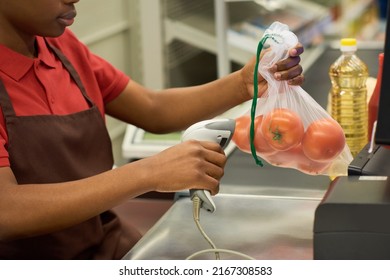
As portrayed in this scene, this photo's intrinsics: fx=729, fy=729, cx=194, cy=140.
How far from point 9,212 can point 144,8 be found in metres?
2.87

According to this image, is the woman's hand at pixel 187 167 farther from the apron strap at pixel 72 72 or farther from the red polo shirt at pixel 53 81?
the apron strap at pixel 72 72

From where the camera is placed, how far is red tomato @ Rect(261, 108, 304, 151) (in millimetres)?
1496

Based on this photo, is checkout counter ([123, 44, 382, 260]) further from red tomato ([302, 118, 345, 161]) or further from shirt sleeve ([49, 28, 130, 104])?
shirt sleeve ([49, 28, 130, 104])

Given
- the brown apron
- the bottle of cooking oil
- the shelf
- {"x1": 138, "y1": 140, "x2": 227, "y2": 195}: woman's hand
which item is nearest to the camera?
{"x1": 138, "y1": 140, "x2": 227, "y2": 195}: woman's hand

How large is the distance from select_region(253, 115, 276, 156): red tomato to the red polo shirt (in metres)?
0.50

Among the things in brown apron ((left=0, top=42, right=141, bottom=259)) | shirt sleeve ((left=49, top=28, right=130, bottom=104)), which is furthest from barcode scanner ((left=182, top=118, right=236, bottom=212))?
shirt sleeve ((left=49, top=28, right=130, bottom=104))

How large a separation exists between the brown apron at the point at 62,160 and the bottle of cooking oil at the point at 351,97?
60 cm

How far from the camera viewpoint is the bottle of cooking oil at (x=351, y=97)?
5.75ft

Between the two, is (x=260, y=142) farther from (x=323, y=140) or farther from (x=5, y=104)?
(x=5, y=104)

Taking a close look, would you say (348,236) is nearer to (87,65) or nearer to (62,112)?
(62,112)

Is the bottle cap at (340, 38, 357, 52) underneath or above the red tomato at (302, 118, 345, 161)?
above

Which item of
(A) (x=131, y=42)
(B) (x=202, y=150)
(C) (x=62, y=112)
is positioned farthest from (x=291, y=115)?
(A) (x=131, y=42)

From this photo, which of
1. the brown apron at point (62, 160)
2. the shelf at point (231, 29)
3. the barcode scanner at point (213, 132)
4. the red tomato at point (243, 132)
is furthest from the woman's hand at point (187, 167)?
the shelf at point (231, 29)
